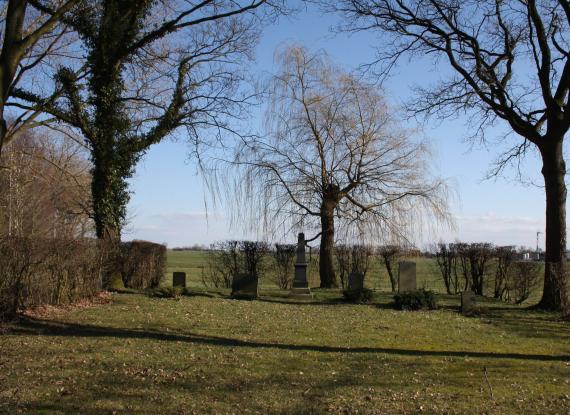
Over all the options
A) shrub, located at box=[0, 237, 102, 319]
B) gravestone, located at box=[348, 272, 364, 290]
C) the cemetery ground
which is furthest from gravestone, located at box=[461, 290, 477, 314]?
shrub, located at box=[0, 237, 102, 319]

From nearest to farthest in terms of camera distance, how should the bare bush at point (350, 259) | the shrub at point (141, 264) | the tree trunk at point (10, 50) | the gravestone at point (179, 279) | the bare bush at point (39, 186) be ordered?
the tree trunk at point (10, 50) → the gravestone at point (179, 279) → the shrub at point (141, 264) → the bare bush at point (350, 259) → the bare bush at point (39, 186)

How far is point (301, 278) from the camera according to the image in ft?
66.3

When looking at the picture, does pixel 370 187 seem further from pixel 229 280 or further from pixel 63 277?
pixel 63 277

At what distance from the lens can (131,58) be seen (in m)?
18.4

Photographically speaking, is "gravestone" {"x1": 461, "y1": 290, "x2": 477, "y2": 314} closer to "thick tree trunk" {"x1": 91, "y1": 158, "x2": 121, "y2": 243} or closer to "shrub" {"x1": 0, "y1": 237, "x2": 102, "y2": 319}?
"shrub" {"x1": 0, "y1": 237, "x2": 102, "y2": 319}

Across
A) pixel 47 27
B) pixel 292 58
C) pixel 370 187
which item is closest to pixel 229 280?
pixel 370 187

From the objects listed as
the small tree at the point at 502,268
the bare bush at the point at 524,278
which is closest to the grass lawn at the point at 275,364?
the bare bush at the point at 524,278

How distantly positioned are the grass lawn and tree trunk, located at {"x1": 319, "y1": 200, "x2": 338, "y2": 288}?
9.38m

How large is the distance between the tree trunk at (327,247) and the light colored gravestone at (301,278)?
237 cm

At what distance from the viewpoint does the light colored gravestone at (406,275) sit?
61.5 feet

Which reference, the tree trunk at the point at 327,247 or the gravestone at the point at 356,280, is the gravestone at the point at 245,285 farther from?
the tree trunk at the point at 327,247

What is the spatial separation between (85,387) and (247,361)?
2349 millimetres

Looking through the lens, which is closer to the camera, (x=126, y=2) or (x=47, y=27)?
(x=47, y=27)

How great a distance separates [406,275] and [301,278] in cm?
353
